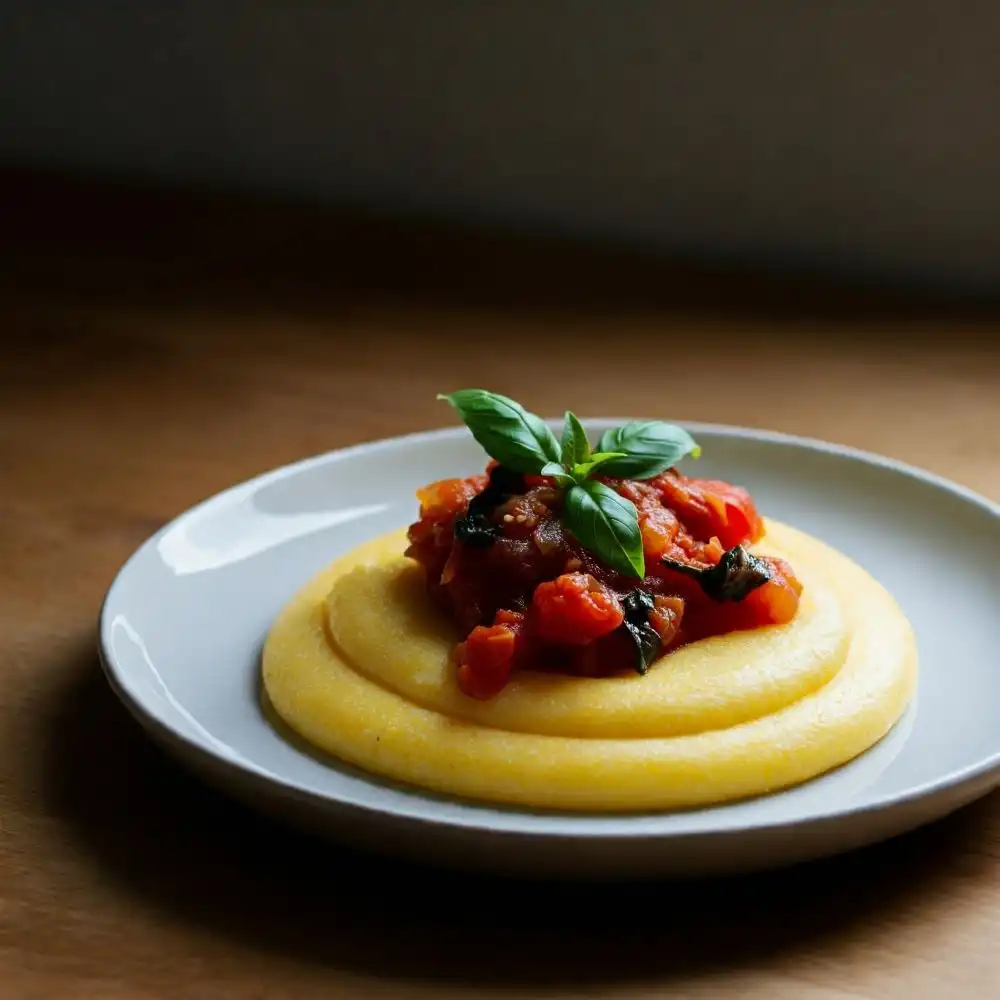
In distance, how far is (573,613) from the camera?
2.86m

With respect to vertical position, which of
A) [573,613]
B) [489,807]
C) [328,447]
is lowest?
[328,447]

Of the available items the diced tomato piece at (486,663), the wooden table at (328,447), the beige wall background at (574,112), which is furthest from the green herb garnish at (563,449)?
the beige wall background at (574,112)

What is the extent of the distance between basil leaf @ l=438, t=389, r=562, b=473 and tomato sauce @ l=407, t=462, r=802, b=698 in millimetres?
65

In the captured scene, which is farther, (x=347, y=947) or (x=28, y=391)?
(x=28, y=391)

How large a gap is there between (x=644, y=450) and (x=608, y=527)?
1.01 feet

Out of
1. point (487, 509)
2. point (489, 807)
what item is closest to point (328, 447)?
point (487, 509)

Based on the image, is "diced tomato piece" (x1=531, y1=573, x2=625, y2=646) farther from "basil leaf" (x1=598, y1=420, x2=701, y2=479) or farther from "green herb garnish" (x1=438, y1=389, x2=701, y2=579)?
"basil leaf" (x1=598, y1=420, x2=701, y2=479)

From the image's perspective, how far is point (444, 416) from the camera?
5059 mm

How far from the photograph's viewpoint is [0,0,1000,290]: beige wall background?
6.29 meters

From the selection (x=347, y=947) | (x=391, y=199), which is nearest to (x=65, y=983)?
(x=347, y=947)

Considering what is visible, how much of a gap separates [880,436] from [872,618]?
1820mm

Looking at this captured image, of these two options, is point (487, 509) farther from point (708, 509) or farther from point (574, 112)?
point (574, 112)

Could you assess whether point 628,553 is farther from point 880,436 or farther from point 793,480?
point 880,436

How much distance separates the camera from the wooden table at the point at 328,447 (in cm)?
237
